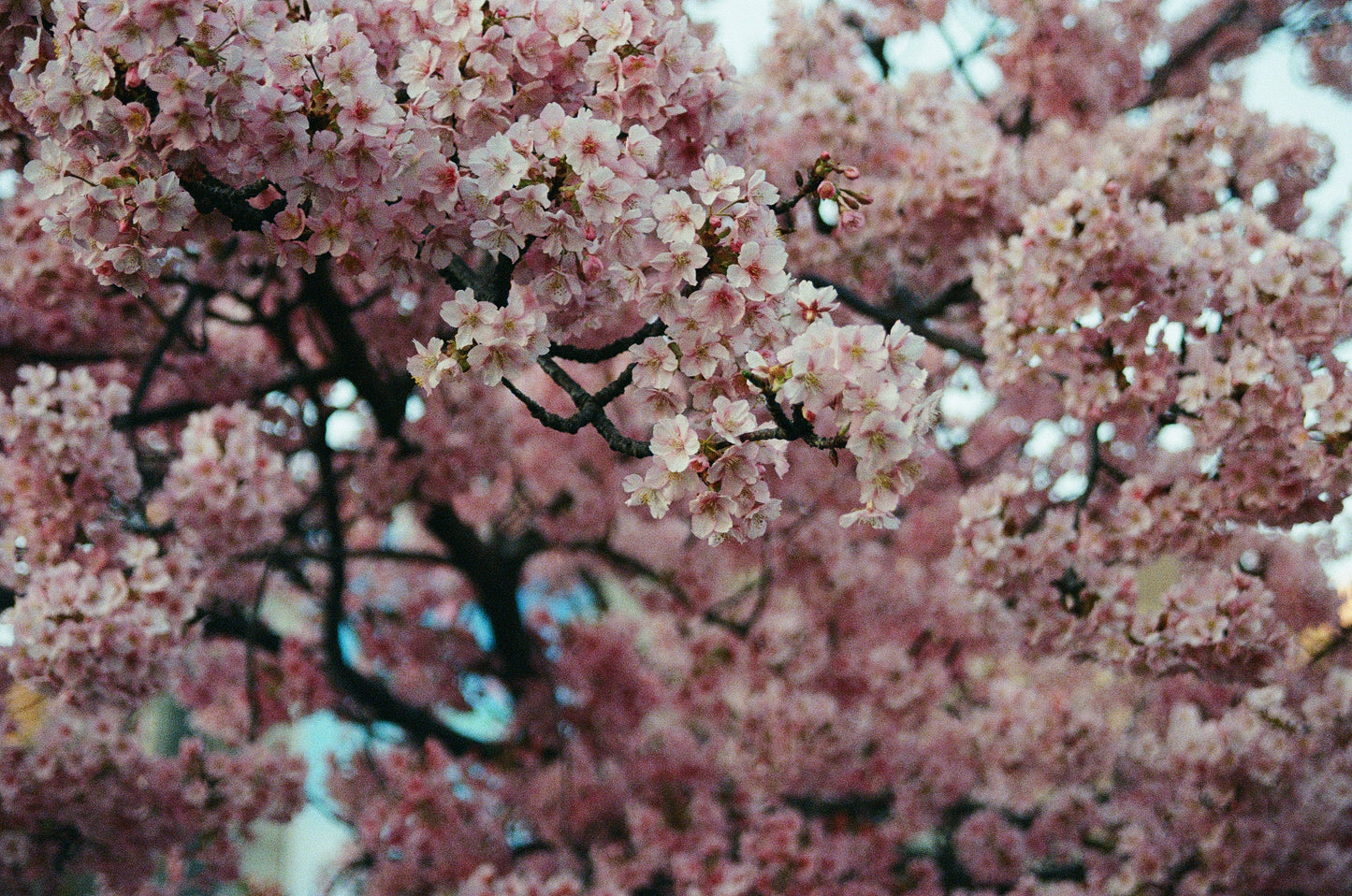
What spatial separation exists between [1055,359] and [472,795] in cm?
418

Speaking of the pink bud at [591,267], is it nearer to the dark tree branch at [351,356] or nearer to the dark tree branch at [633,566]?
the dark tree branch at [351,356]

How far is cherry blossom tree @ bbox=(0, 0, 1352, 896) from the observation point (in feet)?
6.18

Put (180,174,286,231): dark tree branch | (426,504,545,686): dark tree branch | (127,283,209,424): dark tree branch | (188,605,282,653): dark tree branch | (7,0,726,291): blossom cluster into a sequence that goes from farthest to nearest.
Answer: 1. (426,504,545,686): dark tree branch
2. (188,605,282,653): dark tree branch
3. (127,283,209,424): dark tree branch
4. (180,174,286,231): dark tree branch
5. (7,0,726,291): blossom cluster

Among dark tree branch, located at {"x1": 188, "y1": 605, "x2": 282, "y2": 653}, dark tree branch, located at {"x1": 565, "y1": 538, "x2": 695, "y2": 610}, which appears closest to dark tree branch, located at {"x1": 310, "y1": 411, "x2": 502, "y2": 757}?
dark tree branch, located at {"x1": 188, "y1": 605, "x2": 282, "y2": 653}

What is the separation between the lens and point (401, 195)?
6.31ft

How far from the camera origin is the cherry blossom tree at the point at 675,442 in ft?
6.18

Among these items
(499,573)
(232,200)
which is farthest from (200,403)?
(232,200)

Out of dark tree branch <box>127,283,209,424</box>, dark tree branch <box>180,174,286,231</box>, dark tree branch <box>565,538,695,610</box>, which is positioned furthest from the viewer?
dark tree branch <box>565,538,695,610</box>

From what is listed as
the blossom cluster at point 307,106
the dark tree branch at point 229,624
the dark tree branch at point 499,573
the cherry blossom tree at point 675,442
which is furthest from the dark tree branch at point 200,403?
the blossom cluster at point 307,106

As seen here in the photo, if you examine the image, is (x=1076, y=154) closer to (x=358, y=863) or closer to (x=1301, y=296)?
(x=1301, y=296)

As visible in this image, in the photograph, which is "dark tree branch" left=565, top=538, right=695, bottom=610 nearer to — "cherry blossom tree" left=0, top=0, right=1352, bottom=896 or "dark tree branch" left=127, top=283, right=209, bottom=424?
"cherry blossom tree" left=0, top=0, right=1352, bottom=896

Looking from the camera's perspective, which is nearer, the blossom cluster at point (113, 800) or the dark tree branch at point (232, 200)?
the dark tree branch at point (232, 200)

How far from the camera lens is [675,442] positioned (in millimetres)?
1790

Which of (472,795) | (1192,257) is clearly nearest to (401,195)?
(1192,257)
